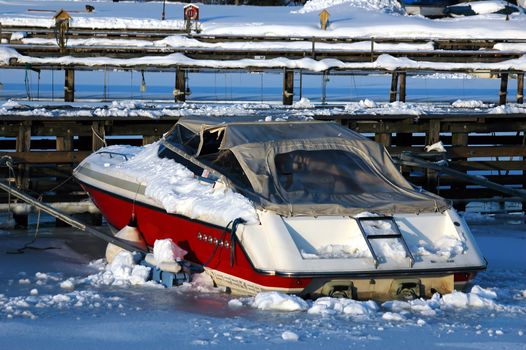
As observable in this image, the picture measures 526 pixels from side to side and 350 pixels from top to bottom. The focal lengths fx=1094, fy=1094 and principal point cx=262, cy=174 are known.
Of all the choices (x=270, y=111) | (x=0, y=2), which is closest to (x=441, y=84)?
(x=270, y=111)

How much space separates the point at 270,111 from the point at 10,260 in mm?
6501

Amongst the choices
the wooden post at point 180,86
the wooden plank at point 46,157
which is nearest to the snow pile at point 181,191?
the wooden plank at point 46,157

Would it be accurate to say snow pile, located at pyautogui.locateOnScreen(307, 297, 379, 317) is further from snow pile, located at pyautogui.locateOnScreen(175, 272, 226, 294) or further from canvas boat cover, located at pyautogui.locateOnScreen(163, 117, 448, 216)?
snow pile, located at pyautogui.locateOnScreen(175, 272, 226, 294)

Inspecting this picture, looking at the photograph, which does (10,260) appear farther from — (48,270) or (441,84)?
(441,84)

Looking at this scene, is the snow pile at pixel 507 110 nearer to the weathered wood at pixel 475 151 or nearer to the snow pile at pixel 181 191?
the weathered wood at pixel 475 151

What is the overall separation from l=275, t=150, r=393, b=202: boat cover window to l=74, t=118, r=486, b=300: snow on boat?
0.01 meters

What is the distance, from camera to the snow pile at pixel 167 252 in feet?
33.6

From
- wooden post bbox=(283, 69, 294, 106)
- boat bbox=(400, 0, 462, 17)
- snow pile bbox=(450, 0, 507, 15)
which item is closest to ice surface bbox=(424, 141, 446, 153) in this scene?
wooden post bbox=(283, 69, 294, 106)

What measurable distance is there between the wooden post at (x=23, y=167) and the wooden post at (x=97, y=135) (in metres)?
0.86

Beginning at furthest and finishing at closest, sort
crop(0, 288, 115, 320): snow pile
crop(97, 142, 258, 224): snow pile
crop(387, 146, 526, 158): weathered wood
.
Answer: crop(387, 146, 526, 158): weathered wood → crop(97, 142, 258, 224): snow pile → crop(0, 288, 115, 320): snow pile

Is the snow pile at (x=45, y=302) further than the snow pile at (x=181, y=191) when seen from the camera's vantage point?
No

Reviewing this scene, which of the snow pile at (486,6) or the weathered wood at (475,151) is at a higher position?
the snow pile at (486,6)

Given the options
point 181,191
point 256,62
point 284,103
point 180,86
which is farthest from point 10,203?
point 256,62

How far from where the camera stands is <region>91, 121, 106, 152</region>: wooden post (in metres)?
14.8
